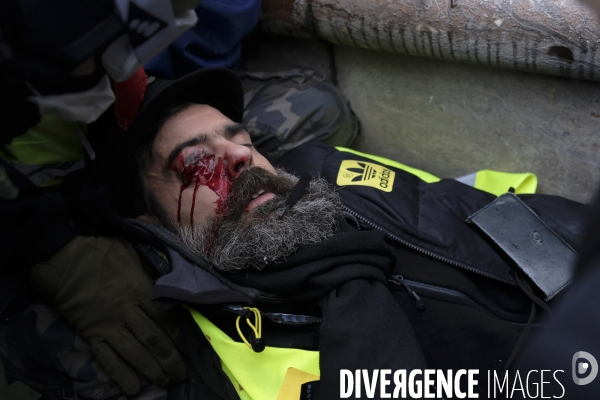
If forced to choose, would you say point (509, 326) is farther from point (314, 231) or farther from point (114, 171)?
point (114, 171)

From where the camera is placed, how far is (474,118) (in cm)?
239

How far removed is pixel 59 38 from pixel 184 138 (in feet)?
2.96

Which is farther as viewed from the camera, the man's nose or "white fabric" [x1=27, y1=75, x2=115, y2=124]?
the man's nose

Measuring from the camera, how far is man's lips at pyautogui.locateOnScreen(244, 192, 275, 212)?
6.02 ft

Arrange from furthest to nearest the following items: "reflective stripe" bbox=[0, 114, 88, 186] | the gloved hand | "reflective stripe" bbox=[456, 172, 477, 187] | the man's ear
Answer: "reflective stripe" bbox=[456, 172, 477, 187] < the man's ear < "reflective stripe" bbox=[0, 114, 88, 186] < the gloved hand

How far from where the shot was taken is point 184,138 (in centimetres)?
192

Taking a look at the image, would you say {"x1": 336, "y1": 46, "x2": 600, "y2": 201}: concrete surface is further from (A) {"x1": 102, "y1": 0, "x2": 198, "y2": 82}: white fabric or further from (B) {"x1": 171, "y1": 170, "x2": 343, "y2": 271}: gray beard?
(A) {"x1": 102, "y1": 0, "x2": 198, "y2": 82}: white fabric

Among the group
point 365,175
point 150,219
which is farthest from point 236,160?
point 365,175

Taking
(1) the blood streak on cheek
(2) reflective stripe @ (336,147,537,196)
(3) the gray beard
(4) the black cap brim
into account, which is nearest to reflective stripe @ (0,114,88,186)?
(4) the black cap brim

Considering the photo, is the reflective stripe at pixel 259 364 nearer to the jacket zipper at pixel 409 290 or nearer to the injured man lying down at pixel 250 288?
the injured man lying down at pixel 250 288

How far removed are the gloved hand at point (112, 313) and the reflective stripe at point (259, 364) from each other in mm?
202

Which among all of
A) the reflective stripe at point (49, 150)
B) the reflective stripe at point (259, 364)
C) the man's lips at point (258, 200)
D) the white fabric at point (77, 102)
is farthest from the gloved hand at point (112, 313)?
the white fabric at point (77, 102)

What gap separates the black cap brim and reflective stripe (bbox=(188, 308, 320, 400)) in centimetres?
76

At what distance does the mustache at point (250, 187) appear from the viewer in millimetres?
1809
